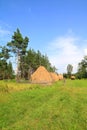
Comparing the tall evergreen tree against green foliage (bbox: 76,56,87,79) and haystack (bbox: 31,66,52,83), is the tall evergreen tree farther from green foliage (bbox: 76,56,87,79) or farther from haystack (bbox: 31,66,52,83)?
green foliage (bbox: 76,56,87,79)

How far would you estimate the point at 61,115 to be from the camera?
10.3m

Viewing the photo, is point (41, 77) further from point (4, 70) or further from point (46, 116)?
point (46, 116)

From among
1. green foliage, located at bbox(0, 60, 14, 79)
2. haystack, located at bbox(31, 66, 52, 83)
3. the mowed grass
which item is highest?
green foliage, located at bbox(0, 60, 14, 79)

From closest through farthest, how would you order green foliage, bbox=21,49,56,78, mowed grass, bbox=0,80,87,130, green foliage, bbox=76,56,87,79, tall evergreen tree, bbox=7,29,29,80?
mowed grass, bbox=0,80,87,130
tall evergreen tree, bbox=7,29,29,80
green foliage, bbox=21,49,56,78
green foliage, bbox=76,56,87,79

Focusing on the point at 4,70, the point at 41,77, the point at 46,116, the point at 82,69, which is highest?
the point at 82,69

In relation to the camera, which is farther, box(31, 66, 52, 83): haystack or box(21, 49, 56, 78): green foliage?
box(21, 49, 56, 78): green foliage

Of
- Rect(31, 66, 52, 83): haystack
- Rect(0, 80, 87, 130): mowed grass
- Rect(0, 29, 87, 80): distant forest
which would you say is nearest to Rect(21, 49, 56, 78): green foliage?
Rect(0, 29, 87, 80): distant forest

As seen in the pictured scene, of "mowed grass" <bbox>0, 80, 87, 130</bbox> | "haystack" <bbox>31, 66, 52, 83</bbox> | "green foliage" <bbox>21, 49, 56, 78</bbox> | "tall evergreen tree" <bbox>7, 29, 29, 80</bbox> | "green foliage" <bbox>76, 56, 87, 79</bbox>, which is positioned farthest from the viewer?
"green foliage" <bbox>76, 56, 87, 79</bbox>

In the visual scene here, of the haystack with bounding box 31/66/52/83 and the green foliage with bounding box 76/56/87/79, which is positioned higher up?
the green foliage with bounding box 76/56/87/79

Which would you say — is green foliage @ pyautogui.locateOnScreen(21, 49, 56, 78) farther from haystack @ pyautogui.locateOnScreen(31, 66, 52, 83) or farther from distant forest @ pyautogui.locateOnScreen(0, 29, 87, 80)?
haystack @ pyautogui.locateOnScreen(31, 66, 52, 83)

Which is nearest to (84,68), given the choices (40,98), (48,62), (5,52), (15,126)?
(48,62)

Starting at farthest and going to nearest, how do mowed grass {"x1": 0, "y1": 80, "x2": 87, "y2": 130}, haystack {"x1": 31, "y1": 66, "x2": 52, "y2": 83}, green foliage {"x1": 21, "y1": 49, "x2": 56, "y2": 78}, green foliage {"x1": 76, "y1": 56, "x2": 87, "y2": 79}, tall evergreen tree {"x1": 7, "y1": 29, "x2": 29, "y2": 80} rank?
green foliage {"x1": 76, "y1": 56, "x2": 87, "y2": 79} → green foliage {"x1": 21, "y1": 49, "x2": 56, "y2": 78} → tall evergreen tree {"x1": 7, "y1": 29, "x2": 29, "y2": 80} → haystack {"x1": 31, "y1": 66, "x2": 52, "y2": 83} → mowed grass {"x1": 0, "y1": 80, "x2": 87, "y2": 130}

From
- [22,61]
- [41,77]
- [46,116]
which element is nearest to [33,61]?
[22,61]

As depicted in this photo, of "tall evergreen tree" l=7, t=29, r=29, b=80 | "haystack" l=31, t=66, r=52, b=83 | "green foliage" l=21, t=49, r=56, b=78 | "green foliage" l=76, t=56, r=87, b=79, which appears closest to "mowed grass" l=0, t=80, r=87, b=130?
"haystack" l=31, t=66, r=52, b=83
